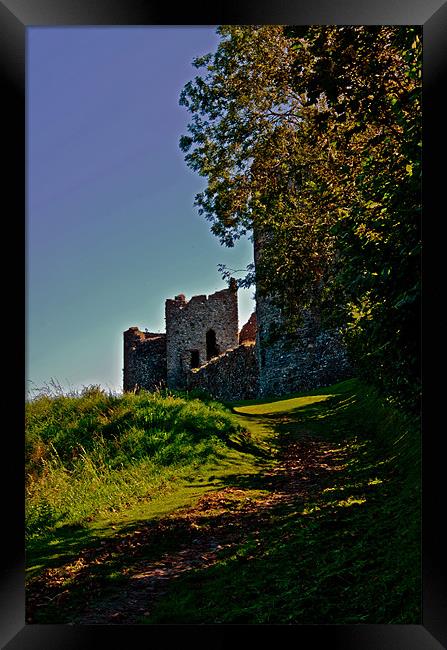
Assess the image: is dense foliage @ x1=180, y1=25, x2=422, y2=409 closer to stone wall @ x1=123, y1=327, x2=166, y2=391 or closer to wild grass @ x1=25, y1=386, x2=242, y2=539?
wild grass @ x1=25, y1=386, x2=242, y2=539

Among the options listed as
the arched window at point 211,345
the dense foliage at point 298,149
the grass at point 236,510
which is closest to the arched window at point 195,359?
the arched window at point 211,345

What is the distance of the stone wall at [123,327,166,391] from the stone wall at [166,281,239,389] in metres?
0.45

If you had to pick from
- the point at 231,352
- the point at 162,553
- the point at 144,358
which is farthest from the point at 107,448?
the point at 144,358

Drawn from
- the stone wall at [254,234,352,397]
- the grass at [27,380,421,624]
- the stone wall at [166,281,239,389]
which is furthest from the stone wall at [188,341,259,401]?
the grass at [27,380,421,624]

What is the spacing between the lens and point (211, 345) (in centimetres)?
3288

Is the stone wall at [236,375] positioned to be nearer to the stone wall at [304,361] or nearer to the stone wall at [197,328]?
the stone wall at [304,361]

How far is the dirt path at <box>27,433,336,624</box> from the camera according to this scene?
509 centimetres
